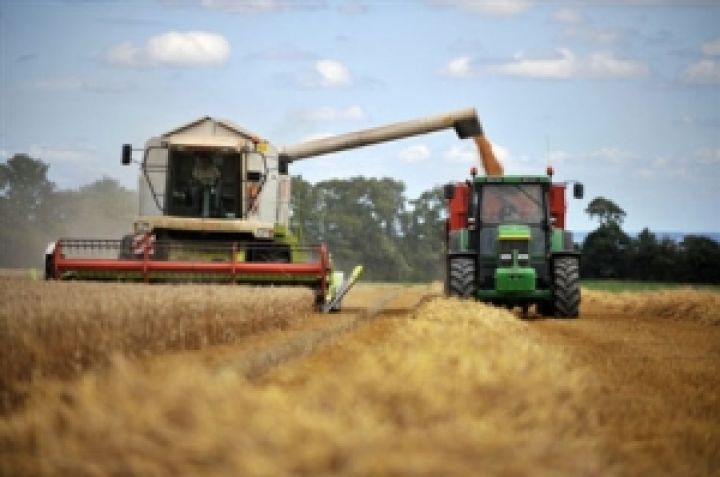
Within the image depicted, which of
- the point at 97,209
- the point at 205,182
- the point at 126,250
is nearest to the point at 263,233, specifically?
the point at 205,182

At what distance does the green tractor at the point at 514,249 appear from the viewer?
19953mm

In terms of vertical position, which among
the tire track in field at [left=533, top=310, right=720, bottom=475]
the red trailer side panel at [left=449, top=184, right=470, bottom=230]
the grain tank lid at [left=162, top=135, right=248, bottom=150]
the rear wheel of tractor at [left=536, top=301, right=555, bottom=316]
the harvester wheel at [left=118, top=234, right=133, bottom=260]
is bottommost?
the tire track in field at [left=533, top=310, right=720, bottom=475]

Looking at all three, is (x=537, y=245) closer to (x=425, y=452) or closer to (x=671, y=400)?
(x=671, y=400)

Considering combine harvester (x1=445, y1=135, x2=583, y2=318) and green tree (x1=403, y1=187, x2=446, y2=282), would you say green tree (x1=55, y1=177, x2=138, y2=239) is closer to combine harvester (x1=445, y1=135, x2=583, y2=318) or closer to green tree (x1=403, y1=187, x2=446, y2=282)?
Result: green tree (x1=403, y1=187, x2=446, y2=282)

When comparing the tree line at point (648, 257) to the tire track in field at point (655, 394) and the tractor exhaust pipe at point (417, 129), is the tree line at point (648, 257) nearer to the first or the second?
the tractor exhaust pipe at point (417, 129)

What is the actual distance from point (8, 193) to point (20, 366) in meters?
85.4

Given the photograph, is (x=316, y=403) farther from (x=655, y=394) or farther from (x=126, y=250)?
(x=126, y=250)

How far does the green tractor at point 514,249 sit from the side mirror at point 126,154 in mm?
5207

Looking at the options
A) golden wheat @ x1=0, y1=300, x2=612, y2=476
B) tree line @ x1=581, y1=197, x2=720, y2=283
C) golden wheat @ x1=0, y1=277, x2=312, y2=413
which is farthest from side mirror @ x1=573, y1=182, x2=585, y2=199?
tree line @ x1=581, y1=197, x2=720, y2=283

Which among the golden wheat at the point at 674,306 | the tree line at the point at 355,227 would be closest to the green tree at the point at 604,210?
the tree line at the point at 355,227

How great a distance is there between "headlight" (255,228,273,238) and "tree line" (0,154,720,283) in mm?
39052

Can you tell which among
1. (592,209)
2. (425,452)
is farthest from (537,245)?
(592,209)

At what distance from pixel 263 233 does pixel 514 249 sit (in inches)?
163

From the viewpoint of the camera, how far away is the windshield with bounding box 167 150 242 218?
2073 centimetres
